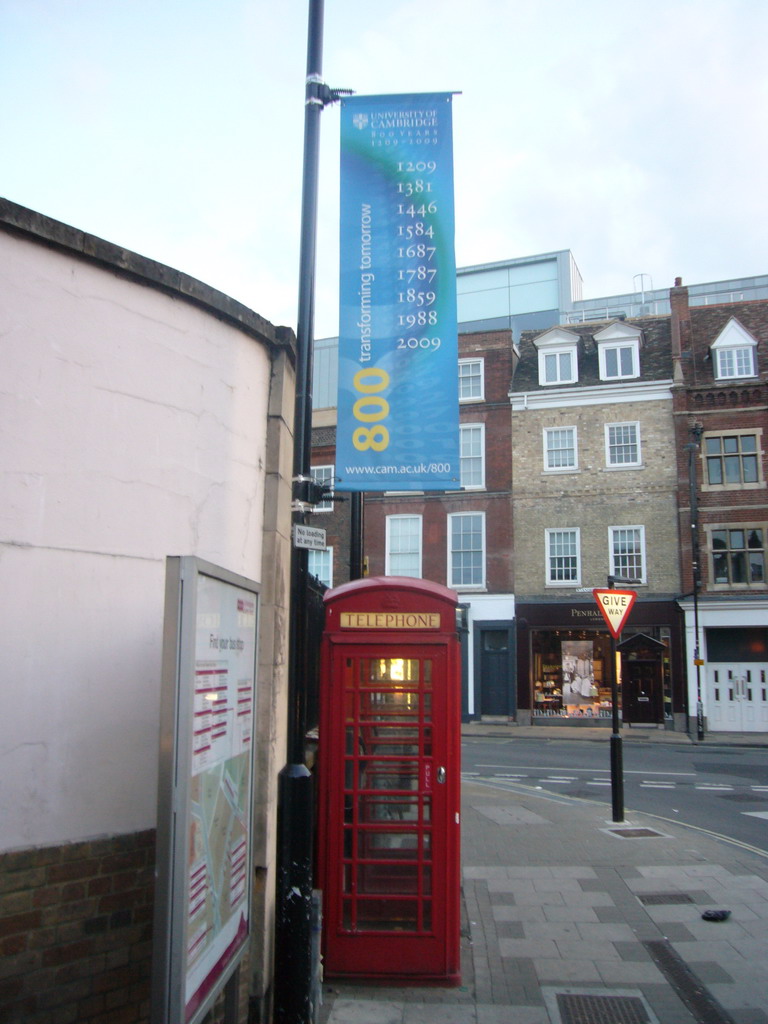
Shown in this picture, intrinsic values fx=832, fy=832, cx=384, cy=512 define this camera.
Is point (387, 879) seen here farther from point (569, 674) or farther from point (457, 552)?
point (457, 552)

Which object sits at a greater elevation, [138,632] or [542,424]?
[542,424]

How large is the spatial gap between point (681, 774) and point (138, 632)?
51.4 ft

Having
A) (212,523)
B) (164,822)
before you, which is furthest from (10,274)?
(164,822)

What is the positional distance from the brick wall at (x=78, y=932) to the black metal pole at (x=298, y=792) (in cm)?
86

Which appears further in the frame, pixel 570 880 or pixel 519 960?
pixel 570 880

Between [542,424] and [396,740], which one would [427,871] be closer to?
[396,740]

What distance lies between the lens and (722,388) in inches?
1128

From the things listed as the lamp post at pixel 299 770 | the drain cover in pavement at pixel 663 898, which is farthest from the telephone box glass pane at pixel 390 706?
the drain cover in pavement at pixel 663 898

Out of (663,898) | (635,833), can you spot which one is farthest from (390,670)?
(635,833)

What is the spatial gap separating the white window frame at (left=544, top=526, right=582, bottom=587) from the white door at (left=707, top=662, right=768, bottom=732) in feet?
17.3

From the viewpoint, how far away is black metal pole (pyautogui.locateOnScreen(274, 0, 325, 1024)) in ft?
15.3

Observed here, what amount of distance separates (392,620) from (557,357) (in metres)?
27.2

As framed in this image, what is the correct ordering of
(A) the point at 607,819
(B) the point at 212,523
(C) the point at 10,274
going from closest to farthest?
(C) the point at 10,274
(B) the point at 212,523
(A) the point at 607,819

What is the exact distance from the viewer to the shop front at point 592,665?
2798 centimetres
